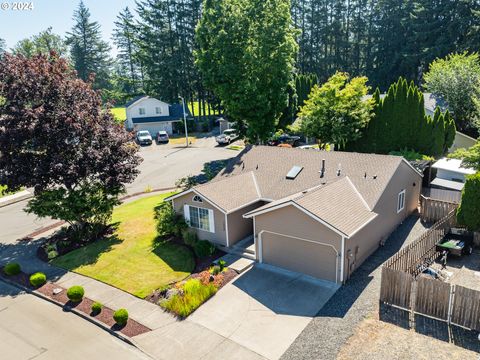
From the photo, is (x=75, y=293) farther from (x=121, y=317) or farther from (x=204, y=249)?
(x=204, y=249)

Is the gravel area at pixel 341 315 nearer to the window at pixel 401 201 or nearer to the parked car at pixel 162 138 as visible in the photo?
the window at pixel 401 201

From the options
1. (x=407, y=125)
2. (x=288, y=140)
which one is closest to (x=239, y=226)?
(x=407, y=125)

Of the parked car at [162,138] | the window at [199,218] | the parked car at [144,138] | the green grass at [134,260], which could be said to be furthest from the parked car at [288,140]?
the window at [199,218]

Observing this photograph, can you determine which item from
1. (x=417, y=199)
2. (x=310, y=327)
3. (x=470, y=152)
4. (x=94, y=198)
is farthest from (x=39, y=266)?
(x=470, y=152)

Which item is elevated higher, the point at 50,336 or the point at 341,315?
the point at 341,315

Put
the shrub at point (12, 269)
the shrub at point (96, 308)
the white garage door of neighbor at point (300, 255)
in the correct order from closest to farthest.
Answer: the shrub at point (96, 308) → the white garage door of neighbor at point (300, 255) → the shrub at point (12, 269)

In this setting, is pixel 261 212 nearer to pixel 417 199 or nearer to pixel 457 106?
pixel 417 199
